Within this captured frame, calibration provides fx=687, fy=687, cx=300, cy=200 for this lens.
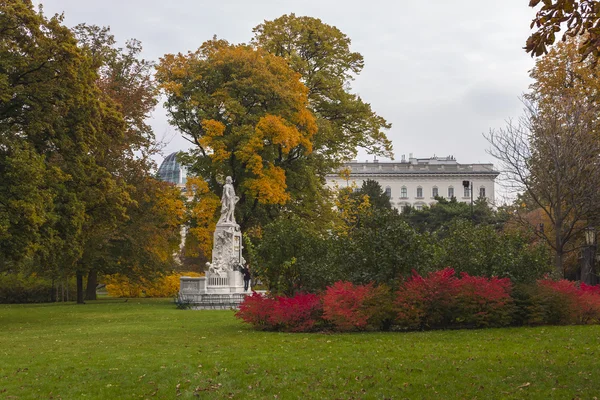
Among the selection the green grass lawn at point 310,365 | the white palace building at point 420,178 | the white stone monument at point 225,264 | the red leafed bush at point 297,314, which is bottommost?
the green grass lawn at point 310,365

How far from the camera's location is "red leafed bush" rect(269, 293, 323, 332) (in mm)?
16328

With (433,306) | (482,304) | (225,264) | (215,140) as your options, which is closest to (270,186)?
(215,140)

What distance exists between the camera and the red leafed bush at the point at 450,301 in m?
15.8

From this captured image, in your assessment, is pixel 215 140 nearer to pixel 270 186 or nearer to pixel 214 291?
pixel 270 186

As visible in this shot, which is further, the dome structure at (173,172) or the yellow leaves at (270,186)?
the dome structure at (173,172)

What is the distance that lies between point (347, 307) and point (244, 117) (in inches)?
801

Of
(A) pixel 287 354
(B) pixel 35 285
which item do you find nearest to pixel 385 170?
(B) pixel 35 285

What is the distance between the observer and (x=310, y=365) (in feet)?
35.7

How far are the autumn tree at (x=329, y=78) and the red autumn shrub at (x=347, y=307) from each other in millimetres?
22429

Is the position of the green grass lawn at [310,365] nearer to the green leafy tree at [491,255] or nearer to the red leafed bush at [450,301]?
the red leafed bush at [450,301]

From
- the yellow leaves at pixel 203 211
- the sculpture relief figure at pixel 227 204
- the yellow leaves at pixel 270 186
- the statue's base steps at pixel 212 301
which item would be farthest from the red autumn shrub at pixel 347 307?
the yellow leaves at pixel 203 211

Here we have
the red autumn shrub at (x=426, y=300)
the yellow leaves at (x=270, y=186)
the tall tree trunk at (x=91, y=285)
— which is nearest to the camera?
the red autumn shrub at (x=426, y=300)

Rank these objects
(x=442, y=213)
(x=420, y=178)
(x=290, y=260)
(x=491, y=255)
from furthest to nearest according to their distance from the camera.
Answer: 1. (x=420, y=178)
2. (x=442, y=213)
3. (x=290, y=260)
4. (x=491, y=255)

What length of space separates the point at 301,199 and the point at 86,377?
1079 inches
